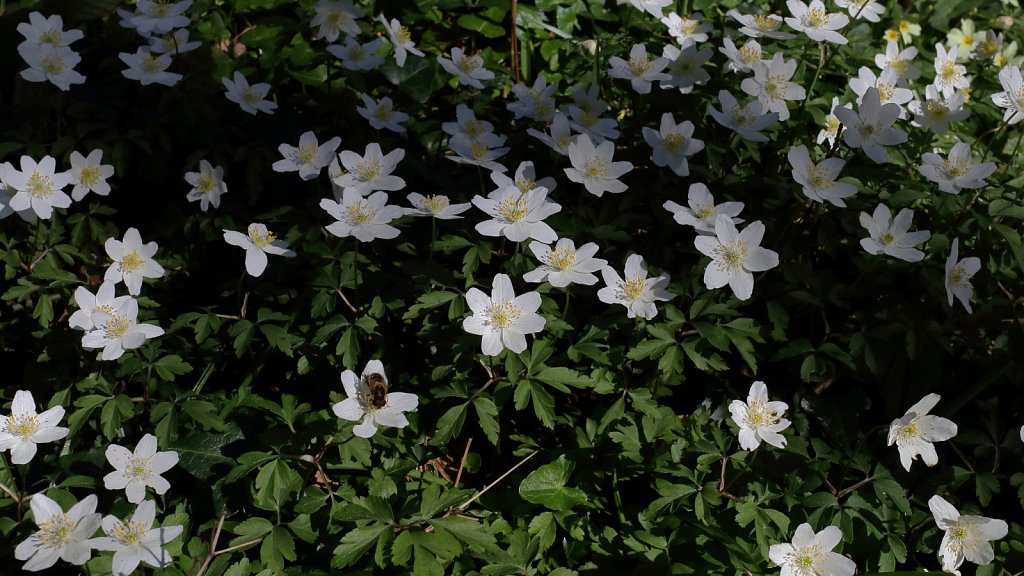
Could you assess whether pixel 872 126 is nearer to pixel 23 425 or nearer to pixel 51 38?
pixel 23 425

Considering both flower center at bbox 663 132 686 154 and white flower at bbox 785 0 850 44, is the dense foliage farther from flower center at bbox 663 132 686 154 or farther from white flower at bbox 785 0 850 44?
white flower at bbox 785 0 850 44

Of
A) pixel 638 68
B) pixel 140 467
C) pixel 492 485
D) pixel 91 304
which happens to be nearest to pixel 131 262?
pixel 91 304

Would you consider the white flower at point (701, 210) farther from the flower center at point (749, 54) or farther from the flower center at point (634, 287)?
the flower center at point (749, 54)

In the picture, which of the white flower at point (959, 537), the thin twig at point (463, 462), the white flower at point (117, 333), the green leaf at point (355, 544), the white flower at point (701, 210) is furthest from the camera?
the thin twig at point (463, 462)

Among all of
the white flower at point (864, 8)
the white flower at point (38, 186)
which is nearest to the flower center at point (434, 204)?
the white flower at point (38, 186)

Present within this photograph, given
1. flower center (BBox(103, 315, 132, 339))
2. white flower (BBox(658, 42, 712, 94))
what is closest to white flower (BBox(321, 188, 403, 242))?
flower center (BBox(103, 315, 132, 339))

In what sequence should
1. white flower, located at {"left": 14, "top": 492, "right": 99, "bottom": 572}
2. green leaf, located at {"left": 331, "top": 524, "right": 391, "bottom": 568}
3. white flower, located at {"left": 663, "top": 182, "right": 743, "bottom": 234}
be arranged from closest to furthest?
white flower, located at {"left": 14, "top": 492, "right": 99, "bottom": 572} < green leaf, located at {"left": 331, "top": 524, "right": 391, "bottom": 568} < white flower, located at {"left": 663, "top": 182, "right": 743, "bottom": 234}
